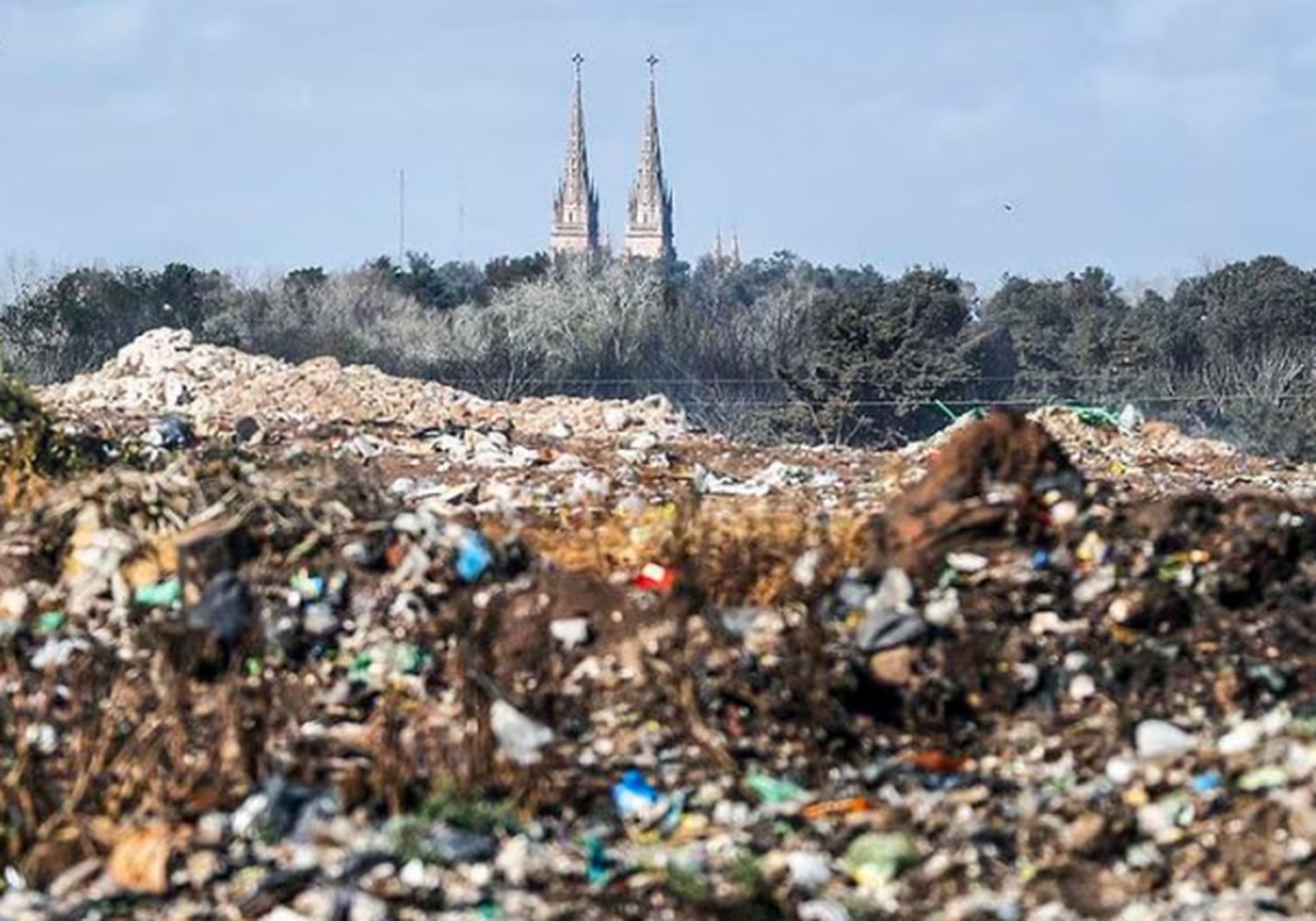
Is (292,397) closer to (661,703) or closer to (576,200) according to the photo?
(661,703)

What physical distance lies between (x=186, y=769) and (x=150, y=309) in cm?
2727

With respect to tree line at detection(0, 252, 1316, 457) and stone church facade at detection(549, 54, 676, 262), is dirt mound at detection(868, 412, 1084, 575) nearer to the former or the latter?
tree line at detection(0, 252, 1316, 457)

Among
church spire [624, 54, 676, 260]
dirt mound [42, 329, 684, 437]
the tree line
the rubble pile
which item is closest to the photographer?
the rubble pile

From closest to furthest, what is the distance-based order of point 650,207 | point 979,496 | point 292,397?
1. point 979,496
2. point 292,397
3. point 650,207

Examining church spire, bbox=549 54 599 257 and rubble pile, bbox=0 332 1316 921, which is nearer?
rubble pile, bbox=0 332 1316 921

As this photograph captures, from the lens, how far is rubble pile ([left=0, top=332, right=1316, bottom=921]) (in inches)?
173

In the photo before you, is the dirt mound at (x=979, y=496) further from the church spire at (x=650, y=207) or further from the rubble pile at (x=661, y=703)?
the church spire at (x=650, y=207)

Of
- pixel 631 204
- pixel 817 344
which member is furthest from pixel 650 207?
pixel 817 344

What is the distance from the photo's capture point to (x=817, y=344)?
27688 mm

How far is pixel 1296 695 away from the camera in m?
5.10

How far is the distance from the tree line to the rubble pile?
1750cm

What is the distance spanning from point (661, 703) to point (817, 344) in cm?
2284

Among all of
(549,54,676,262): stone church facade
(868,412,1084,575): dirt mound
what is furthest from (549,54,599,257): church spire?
(868,412,1084,575): dirt mound

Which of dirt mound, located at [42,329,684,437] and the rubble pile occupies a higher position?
dirt mound, located at [42,329,684,437]
